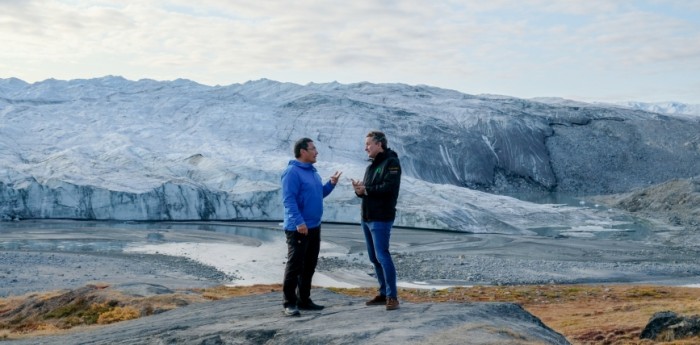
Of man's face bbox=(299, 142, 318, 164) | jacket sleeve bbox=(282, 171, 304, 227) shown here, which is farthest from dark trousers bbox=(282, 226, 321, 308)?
man's face bbox=(299, 142, 318, 164)

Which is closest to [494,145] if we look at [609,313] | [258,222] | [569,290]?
[258,222]

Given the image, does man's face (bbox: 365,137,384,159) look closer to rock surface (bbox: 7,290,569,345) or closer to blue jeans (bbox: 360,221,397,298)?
blue jeans (bbox: 360,221,397,298)

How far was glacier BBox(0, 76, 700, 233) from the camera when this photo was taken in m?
52.4

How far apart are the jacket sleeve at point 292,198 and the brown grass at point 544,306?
10.8 feet

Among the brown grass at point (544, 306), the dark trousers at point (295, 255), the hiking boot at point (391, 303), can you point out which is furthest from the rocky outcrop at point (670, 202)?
the dark trousers at point (295, 255)

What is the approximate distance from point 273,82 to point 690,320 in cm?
10748

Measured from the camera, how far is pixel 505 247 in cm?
4178

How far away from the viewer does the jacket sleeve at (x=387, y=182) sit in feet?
31.7

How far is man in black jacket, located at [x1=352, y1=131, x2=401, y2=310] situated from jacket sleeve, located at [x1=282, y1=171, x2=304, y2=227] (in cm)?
84

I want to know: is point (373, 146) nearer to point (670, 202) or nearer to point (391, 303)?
point (391, 303)

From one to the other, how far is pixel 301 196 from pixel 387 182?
126cm

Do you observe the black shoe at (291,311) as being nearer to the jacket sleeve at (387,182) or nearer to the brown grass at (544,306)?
the jacket sleeve at (387,182)

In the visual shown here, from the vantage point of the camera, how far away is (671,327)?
48.3ft

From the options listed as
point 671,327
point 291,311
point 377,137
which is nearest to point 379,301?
point 291,311
